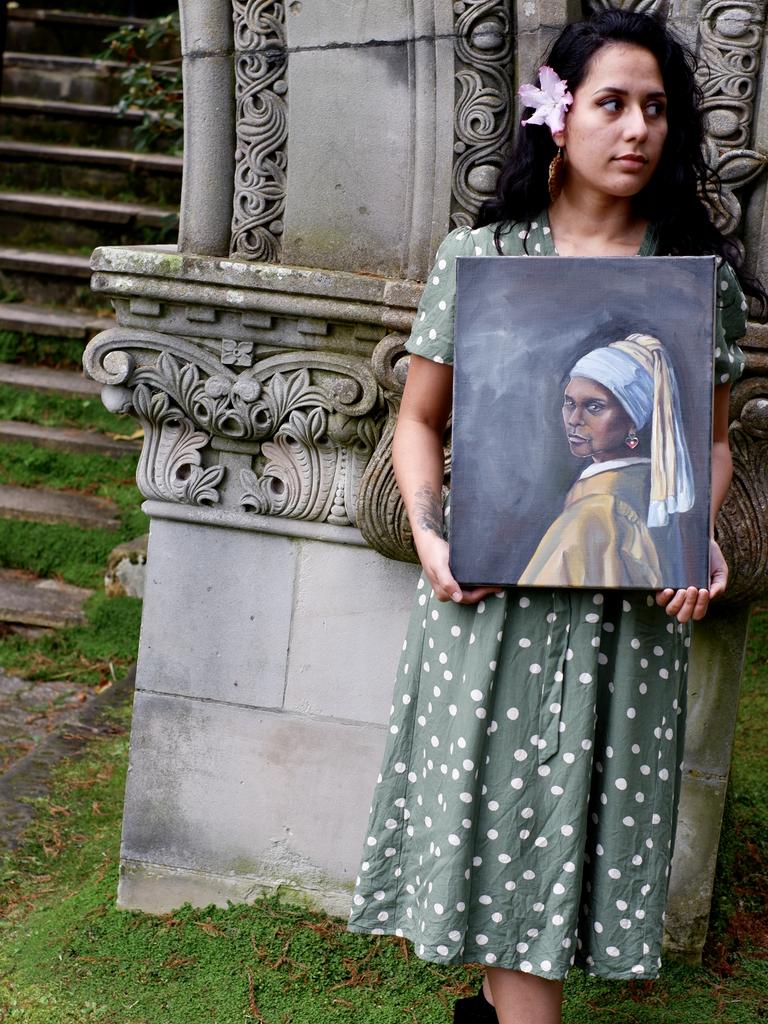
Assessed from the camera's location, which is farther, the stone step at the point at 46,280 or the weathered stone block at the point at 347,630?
the stone step at the point at 46,280

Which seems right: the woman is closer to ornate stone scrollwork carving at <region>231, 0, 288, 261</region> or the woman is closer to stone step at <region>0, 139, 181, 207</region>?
ornate stone scrollwork carving at <region>231, 0, 288, 261</region>

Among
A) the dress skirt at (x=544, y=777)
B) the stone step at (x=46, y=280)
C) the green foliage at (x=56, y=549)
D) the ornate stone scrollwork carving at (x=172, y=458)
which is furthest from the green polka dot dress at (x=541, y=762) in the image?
the stone step at (x=46, y=280)

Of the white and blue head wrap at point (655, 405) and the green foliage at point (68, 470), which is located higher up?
the white and blue head wrap at point (655, 405)

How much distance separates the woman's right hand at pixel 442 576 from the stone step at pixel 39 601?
10.6 ft

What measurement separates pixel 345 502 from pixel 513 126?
2.71ft

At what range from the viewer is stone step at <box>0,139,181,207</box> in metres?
7.96

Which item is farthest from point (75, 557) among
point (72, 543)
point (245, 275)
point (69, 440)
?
point (245, 275)

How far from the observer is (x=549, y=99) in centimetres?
197

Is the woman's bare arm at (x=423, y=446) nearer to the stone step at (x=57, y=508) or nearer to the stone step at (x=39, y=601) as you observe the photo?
the stone step at (x=39, y=601)

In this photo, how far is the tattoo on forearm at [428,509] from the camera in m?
2.09

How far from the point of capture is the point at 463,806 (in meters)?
2.06

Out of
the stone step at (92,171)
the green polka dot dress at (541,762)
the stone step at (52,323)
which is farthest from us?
the stone step at (92,171)

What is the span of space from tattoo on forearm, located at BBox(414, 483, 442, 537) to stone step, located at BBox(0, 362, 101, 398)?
15.8 ft

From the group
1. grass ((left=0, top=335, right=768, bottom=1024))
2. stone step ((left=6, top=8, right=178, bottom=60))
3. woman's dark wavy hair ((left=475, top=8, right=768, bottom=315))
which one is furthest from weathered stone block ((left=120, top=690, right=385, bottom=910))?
stone step ((left=6, top=8, right=178, bottom=60))
